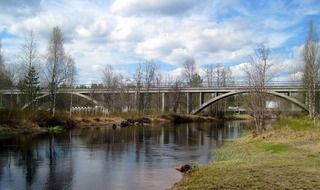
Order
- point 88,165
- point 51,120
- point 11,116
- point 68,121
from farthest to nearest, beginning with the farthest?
1. point 68,121
2. point 51,120
3. point 11,116
4. point 88,165

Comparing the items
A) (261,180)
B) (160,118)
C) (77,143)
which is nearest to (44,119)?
(77,143)

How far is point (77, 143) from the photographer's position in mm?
34406

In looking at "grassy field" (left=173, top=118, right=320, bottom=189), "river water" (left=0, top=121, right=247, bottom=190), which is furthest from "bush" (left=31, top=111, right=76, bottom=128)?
"grassy field" (left=173, top=118, right=320, bottom=189)

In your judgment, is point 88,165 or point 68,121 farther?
point 68,121

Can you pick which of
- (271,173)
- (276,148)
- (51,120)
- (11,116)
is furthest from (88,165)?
(51,120)

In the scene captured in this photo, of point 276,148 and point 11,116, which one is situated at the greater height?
point 11,116

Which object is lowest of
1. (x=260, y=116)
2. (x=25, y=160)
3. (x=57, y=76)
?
(x=25, y=160)

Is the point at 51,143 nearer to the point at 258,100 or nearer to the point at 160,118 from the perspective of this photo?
the point at 258,100

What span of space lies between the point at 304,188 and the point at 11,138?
3007 centimetres

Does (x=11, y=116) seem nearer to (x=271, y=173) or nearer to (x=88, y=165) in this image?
(x=88, y=165)

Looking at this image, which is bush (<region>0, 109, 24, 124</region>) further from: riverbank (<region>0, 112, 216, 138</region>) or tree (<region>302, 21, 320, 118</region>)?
tree (<region>302, 21, 320, 118</region>)

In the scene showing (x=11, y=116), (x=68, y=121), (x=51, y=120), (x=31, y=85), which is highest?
(x=31, y=85)

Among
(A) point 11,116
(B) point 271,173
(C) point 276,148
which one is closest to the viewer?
(B) point 271,173

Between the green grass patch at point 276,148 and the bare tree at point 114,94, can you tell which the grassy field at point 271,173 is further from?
the bare tree at point 114,94
